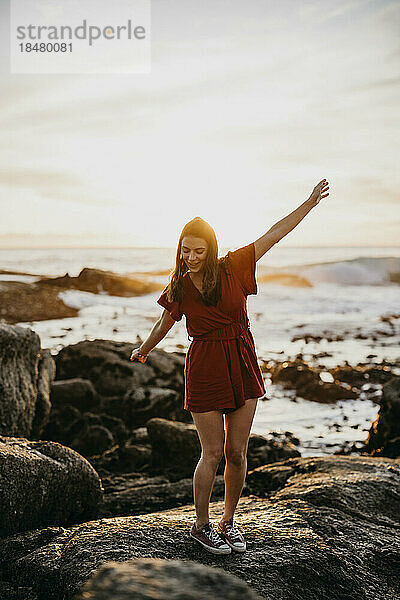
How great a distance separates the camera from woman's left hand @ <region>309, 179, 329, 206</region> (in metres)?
4.37

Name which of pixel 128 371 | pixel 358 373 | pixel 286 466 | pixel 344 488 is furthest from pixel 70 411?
pixel 358 373

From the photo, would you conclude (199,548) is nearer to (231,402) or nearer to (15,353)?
(231,402)

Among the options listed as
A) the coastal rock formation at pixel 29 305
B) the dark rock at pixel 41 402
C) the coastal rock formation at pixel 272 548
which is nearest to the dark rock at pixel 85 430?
the dark rock at pixel 41 402

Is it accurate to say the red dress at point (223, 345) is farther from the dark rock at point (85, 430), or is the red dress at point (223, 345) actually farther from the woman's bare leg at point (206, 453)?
the dark rock at point (85, 430)

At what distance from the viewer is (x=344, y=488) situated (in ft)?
17.2

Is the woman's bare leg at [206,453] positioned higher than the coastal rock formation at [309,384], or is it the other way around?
the woman's bare leg at [206,453]

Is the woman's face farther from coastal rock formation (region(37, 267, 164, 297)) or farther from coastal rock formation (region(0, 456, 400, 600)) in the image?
coastal rock formation (region(37, 267, 164, 297))

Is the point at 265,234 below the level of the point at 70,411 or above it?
above

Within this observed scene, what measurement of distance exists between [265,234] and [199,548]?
2213 millimetres

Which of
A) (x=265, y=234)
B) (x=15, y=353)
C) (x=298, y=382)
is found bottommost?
(x=298, y=382)

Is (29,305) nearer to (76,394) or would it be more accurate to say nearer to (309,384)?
(76,394)

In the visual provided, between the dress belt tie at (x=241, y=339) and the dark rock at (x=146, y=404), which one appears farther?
the dark rock at (x=146, y=404)

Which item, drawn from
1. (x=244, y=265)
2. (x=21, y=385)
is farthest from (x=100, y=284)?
(x=244, y=265)

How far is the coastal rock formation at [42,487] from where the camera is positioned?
4.29m
